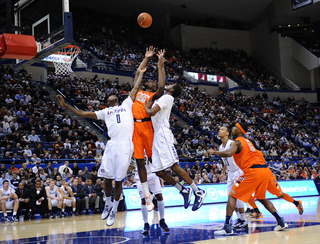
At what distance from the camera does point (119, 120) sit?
23.1 ft

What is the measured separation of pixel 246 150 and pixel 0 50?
714cm

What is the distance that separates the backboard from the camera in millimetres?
10539

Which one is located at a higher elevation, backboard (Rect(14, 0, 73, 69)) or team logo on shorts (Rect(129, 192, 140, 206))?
backboard (Rect(14, 0, 73, 69))

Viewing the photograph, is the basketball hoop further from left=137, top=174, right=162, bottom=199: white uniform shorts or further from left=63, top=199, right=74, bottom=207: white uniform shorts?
left=137, top=174, right=162, bottom=199: white uniform shorts

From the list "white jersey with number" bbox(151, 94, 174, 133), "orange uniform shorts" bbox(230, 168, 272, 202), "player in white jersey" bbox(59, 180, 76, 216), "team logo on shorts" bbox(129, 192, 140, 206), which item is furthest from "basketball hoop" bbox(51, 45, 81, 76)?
"orange uniform shorts" bbox(230, 168, 272, 202)

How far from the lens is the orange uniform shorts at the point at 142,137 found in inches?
286

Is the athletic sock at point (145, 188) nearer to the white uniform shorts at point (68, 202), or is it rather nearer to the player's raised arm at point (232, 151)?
the player's raised arm at point (232, 151)

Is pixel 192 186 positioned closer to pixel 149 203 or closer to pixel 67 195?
pixel 149 203

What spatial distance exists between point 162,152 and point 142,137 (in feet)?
1.90

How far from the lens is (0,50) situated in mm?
10023

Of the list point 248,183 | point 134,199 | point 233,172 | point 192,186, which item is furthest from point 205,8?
point 248,183

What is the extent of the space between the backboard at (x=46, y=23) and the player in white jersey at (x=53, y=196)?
4506 millimetres

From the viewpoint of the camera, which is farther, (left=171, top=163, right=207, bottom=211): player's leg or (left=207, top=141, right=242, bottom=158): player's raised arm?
(left=171, top=163, right=207, bottom=211): player's leg

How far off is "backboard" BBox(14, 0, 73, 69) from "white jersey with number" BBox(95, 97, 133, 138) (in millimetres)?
4137
